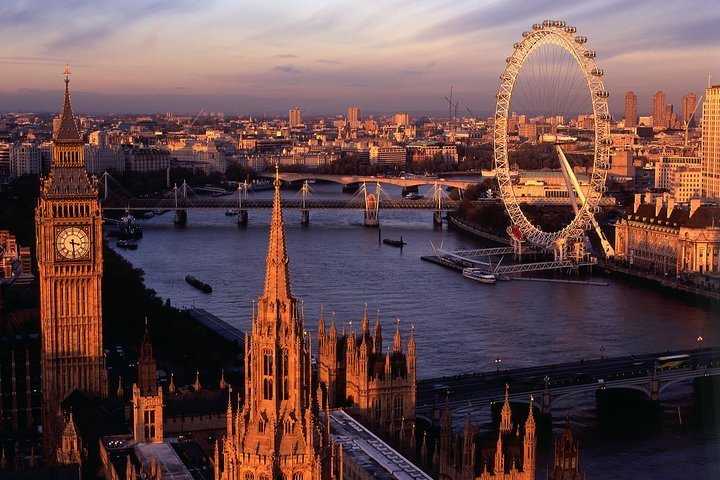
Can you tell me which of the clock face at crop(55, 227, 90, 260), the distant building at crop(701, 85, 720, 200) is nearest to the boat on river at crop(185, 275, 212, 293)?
the clock face at crop(55, 227, 90, 260)

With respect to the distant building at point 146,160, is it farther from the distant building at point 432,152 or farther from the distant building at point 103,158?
the distant building at point 432,152

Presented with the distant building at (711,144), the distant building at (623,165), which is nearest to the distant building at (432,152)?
the distant building at (623,165)

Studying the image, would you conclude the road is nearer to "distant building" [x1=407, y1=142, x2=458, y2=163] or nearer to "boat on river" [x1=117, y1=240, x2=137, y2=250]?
"boat on river" [x1=117, y1=240, x2=137, y2=250]

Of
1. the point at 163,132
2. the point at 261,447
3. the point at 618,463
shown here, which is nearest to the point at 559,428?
the point at 618,463

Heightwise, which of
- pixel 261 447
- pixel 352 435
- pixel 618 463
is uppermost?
pixel 261 447

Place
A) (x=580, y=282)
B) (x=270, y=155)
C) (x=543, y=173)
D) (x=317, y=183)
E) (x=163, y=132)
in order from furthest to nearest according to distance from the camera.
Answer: (x=163, y=132) → (x=270, y=155) → (x=317, y=183) → (x=543, y=173) → (x=580, y=282)

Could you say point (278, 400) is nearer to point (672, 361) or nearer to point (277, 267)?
point (277, 267)

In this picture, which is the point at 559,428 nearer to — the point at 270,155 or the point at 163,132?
the point at 270,155

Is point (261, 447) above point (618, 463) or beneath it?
above
